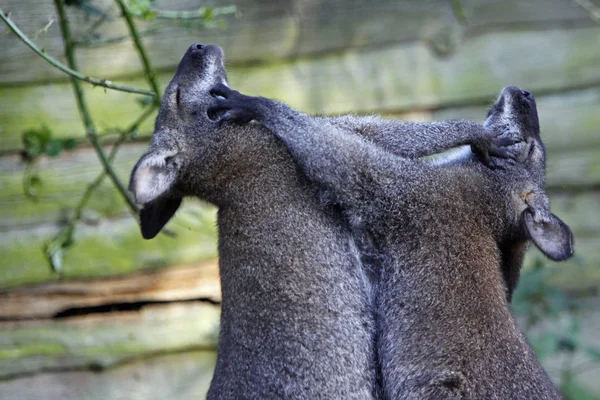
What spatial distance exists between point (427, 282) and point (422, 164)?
22.0 inches

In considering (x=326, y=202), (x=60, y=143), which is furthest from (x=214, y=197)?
(x=60, y=143)

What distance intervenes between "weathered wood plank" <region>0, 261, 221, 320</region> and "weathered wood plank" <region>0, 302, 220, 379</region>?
70 mm

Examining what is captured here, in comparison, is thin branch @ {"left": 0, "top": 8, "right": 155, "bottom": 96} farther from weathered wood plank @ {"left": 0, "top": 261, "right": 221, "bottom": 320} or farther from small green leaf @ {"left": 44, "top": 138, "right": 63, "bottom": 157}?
weathered wood plank @ {"left": 0, "top": 261, "right": 221, "bottom": 320}

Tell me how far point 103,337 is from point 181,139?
7.14 ft

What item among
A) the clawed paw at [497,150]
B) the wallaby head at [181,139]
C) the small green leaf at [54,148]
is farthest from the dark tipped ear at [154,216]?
the clawed paw at [497,150]

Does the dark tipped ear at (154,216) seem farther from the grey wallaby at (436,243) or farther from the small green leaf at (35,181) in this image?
the small green leaf at (35,181)

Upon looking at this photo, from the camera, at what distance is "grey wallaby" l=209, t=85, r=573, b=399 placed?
336 cm

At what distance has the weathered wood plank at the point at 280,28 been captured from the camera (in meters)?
5.18

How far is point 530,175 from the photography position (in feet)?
12.5

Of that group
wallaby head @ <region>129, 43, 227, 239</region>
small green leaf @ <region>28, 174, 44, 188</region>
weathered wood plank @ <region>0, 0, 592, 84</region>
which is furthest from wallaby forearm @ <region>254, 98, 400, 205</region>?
small green leaf @ <region>28, 174, 44, 188</region>

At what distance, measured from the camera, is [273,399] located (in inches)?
132

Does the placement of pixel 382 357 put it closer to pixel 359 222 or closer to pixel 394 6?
pixel 359 222

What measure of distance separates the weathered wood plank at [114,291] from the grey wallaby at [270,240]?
5.64ft

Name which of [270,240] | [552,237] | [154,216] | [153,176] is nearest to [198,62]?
[153,176]
